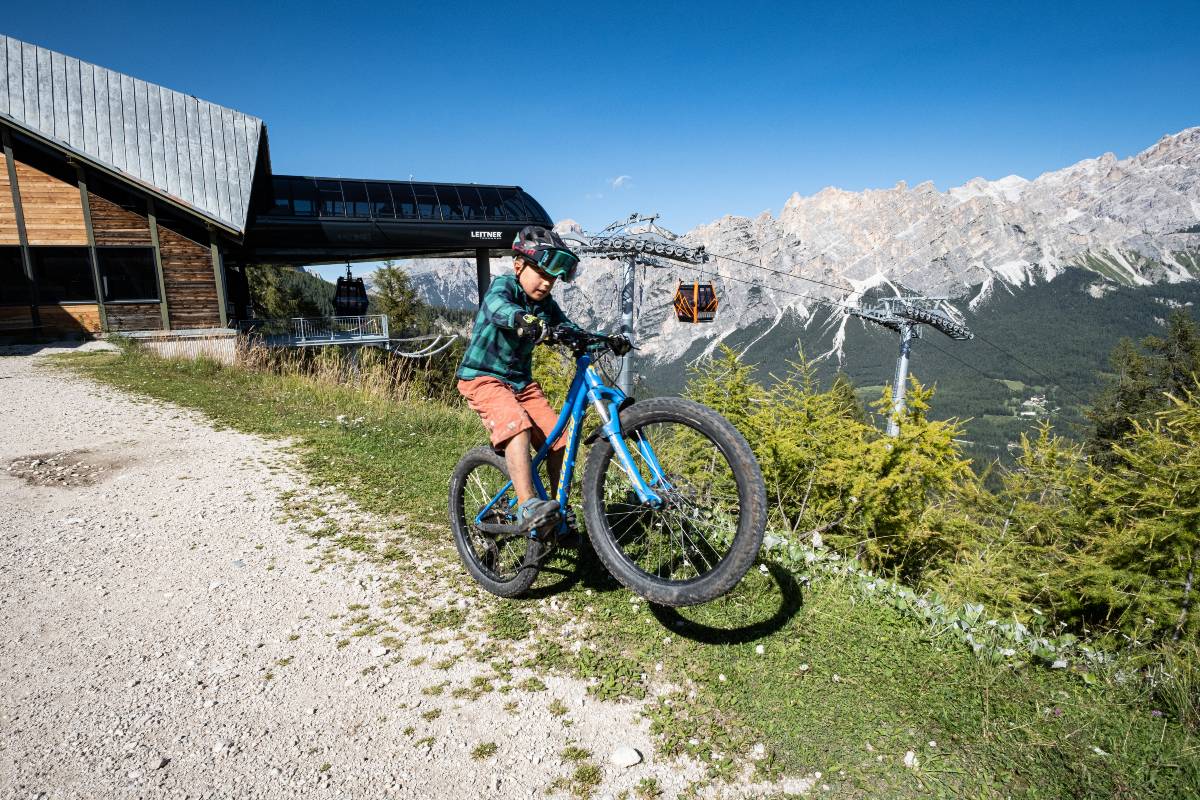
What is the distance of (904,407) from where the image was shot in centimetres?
718

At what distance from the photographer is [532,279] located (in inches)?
152

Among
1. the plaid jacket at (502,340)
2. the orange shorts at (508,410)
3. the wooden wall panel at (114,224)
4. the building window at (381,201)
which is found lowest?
the orange shorts at (508,410)

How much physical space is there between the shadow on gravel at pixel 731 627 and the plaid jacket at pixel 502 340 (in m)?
1.98

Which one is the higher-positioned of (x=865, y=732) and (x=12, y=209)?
(x=12, y=209)

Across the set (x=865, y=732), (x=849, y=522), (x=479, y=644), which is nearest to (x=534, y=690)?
(x=479, y=644)

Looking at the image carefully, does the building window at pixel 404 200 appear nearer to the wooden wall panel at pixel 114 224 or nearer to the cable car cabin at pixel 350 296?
the cable car cabin at pixel 350 296

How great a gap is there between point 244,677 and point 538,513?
1.99 m

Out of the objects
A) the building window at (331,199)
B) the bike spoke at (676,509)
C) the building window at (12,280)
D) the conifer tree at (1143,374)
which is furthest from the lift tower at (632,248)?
the conifer tree at (1143,374)

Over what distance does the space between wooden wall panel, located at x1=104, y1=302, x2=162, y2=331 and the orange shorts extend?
23662mm

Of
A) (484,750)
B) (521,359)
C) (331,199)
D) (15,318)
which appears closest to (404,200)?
(331,199)

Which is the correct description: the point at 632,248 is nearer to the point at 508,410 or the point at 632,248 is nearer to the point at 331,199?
the point at 508,410

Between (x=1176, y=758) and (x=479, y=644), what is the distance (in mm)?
3639

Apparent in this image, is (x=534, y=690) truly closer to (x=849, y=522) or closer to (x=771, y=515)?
(x=771, y=515)

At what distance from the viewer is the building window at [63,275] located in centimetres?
1997
